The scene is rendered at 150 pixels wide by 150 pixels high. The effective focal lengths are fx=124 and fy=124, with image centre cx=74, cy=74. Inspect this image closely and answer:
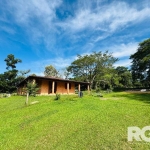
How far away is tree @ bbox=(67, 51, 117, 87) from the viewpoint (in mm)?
36331

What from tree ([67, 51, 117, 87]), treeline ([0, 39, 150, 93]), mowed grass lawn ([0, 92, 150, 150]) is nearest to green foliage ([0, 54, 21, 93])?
treeline ([0, 39, 150, 93])

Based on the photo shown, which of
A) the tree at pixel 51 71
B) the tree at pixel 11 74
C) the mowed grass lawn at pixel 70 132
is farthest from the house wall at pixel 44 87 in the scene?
the tree at pixel 51 71

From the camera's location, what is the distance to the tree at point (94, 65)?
1430 inches

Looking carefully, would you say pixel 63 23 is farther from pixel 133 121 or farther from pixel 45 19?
pixel 133 121

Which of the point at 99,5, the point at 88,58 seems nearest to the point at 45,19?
the point at 99,5

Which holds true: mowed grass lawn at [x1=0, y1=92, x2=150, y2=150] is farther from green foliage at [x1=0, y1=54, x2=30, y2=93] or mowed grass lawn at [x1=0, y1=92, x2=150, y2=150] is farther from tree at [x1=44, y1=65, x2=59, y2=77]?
tree at [x1=44, y1=65, x2=59, y2=77]

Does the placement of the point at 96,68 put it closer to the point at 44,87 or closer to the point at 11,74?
the point at 44,87

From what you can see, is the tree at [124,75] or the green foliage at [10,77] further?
the tree at [124,75]

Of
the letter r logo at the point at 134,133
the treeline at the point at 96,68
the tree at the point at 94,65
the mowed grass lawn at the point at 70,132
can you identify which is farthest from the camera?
the tree at the point at 94,65

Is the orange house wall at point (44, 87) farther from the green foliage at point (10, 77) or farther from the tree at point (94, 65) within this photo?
the tree at point (94, 65)

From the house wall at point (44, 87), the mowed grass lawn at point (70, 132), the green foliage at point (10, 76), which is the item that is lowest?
the mowed grass lawn at point (70, 132)

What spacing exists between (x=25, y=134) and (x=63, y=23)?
1332 cm

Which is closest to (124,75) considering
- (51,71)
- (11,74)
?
(51,71)

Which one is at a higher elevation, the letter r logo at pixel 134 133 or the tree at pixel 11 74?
the tree at pixel 11 74
